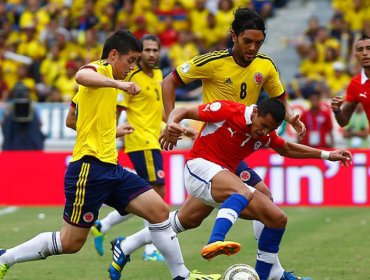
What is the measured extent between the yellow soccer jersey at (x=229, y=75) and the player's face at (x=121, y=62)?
0.94m

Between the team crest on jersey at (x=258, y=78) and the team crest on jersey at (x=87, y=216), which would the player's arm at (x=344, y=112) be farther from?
the team crest on jersey at (x=87, y=216)

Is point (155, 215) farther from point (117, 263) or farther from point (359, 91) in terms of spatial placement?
point (359, 91)

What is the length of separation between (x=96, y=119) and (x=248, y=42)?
1575 millimetres

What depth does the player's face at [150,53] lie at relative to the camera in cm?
1210

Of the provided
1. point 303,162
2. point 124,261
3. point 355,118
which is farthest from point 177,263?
point 355,118

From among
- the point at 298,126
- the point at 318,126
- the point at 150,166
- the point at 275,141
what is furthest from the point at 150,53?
the point at 318,126

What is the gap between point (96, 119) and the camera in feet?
28.8

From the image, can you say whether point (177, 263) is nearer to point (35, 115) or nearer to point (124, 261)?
point (124, 261)

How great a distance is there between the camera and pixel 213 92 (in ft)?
31.9

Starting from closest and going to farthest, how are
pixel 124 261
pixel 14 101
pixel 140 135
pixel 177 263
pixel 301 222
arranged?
pixel 177 263 < pixel 124 261 < pixel 140 135 < pixel 301 222 < pixel 14 101

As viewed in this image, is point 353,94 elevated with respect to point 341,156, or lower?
elevated

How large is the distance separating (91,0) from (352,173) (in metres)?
12.1

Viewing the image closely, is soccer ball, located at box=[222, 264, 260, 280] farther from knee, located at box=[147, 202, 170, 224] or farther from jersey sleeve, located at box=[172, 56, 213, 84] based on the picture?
jersey sleeve, located at box=[172, 56, 213, 84]

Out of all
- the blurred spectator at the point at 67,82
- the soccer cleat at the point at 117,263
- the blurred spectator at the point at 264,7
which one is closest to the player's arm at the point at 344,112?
the soccer cleat at the point at 117,263
